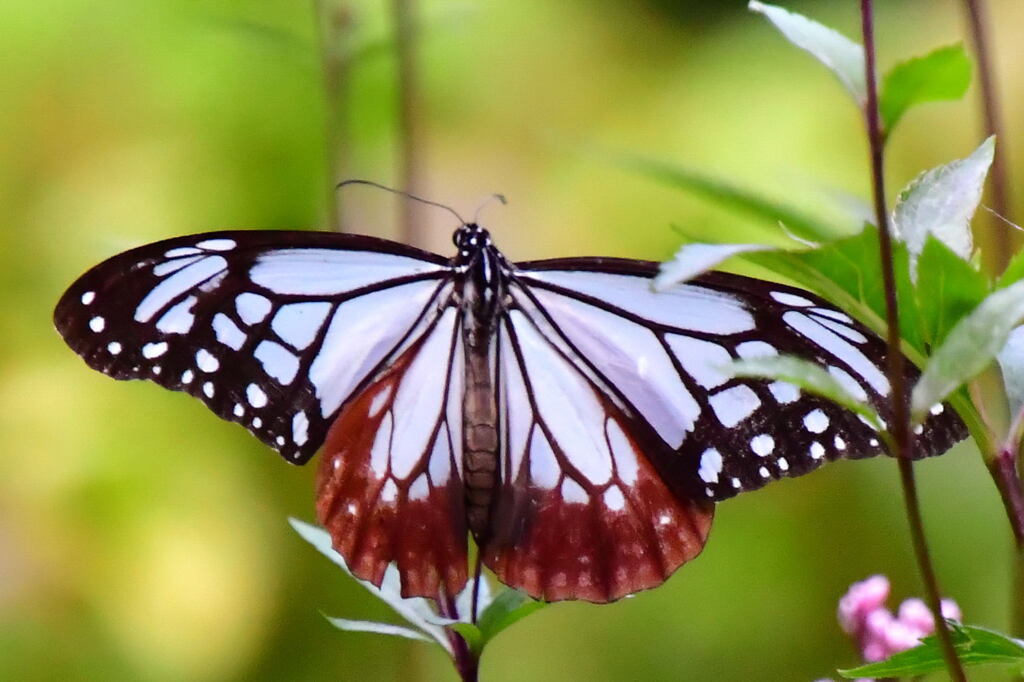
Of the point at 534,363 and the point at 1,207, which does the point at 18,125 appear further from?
the point at 534,363

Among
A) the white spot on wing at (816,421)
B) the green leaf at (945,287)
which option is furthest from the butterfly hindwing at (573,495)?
the green leaf at (945,287)

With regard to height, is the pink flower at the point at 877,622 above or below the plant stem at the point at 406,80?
below

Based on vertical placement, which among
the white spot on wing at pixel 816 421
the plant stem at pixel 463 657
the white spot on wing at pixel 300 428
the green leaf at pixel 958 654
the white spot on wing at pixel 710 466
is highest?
the white spot on wing at pixel 300 428

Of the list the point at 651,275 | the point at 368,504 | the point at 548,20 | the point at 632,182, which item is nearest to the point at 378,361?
the point at 368,504

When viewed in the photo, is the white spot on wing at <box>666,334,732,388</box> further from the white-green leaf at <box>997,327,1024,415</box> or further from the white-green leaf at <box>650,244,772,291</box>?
the white-green leaf at <box>650,244,772,291</box>

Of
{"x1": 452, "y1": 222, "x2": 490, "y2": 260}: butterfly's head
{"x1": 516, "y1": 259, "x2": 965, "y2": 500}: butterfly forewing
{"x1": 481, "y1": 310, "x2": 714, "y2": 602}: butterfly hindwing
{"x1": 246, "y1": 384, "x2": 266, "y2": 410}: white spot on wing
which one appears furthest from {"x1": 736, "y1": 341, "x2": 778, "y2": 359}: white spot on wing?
{"x1": 246, "y1": 384, "x2": 266, "y2": 410}: white spot on wing

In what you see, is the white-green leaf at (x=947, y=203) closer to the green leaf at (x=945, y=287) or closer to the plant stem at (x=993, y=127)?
the green leaf at (x=945, y=287)

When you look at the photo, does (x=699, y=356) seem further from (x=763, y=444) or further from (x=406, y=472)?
(x=406, y=472)
